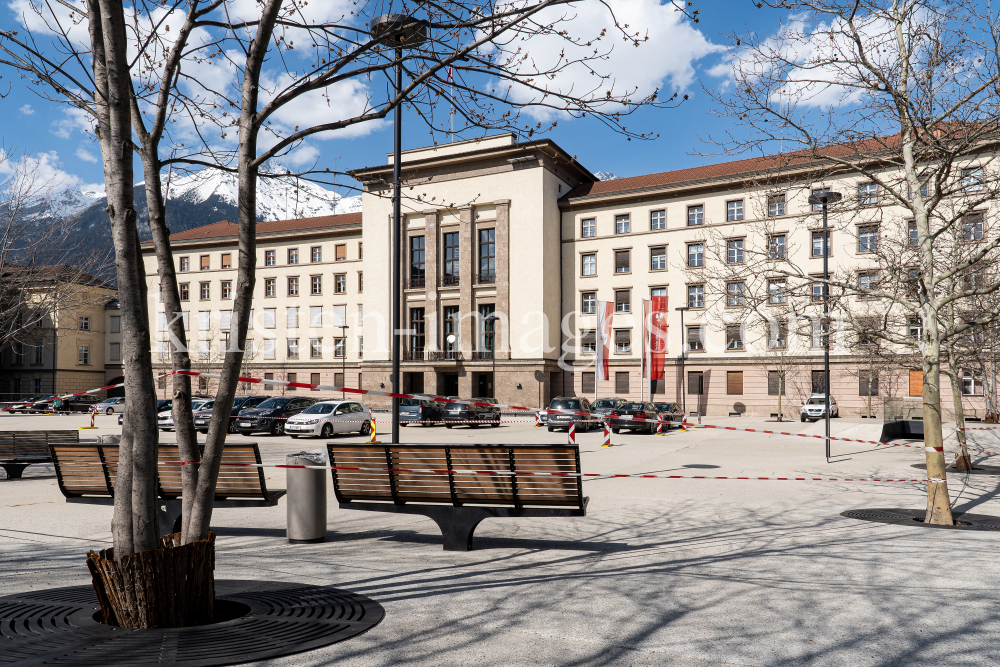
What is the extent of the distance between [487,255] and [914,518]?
45.6 m

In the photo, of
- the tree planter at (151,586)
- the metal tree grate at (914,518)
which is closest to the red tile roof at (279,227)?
the metal tree grate at (914,518)

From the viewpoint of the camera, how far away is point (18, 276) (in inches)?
704

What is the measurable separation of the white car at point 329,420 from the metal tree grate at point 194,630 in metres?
21.2

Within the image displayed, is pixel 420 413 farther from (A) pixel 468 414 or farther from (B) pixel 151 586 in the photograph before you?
(B) pixel 151 586

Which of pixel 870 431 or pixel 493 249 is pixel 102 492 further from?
pixel 493 249

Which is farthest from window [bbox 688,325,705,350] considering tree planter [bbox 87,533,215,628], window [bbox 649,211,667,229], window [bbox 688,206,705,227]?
tree planter [bbox 87,533,215,628]

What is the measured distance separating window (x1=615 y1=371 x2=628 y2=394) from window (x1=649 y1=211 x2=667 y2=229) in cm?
1059

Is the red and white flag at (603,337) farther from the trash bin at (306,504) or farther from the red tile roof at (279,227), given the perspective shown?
the trash bin at (306,504)

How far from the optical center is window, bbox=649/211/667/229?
51.9 meters

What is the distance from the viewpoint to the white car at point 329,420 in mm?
26578

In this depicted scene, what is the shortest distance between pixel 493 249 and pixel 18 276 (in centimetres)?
3775

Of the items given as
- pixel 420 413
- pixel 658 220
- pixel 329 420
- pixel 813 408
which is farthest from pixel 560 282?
pixel 329 420

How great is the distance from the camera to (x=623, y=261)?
52.8 metres

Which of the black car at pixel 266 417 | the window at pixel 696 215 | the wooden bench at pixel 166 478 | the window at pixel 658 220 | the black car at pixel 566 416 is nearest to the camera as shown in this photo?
the wooden bench at pixel 166 478
